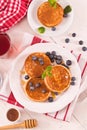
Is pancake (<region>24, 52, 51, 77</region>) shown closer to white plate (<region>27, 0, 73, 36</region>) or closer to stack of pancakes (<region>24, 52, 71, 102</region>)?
stack of pancakes (<region>24, 52, 71, 102</region>)

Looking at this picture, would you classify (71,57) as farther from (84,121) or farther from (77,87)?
(84,121)

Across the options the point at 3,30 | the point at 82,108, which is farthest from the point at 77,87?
the point at 3,30

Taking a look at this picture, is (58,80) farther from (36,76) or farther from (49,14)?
(49,14)

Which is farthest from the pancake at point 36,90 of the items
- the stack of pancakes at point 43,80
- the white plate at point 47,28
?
the white plate at point 47,28

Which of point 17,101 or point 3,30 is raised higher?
point 3,30

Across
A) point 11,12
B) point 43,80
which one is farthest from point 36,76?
point 11,12

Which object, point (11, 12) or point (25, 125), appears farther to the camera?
point (11, 12)
